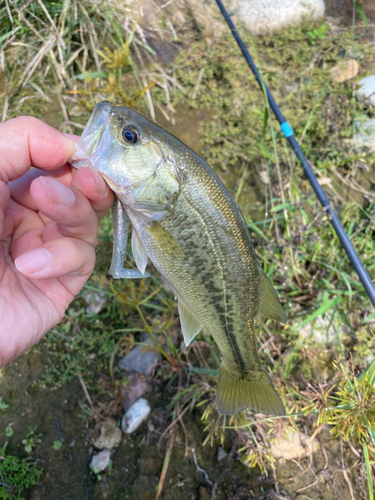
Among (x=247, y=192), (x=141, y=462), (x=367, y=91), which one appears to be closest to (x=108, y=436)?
(x=141, y=462)

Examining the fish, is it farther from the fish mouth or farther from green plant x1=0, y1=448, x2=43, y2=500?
green plant x1=0, y1=448, x2=43, y2=500

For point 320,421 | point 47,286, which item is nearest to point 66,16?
point 47,286

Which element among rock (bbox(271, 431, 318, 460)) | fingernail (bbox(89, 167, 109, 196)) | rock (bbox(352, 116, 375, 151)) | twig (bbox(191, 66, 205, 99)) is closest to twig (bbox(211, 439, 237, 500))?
rock (bbox(271, 431, 318, 460))

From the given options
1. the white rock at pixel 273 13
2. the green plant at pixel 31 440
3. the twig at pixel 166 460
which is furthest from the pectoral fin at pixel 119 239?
the white rock at pixel 273 13

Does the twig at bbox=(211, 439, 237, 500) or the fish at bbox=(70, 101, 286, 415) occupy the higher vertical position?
the fish at bbox=(70, 101, 286, 415)

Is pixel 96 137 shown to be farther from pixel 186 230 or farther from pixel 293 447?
pixel 293 447

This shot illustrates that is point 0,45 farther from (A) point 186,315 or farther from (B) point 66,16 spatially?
(A) point 186,315

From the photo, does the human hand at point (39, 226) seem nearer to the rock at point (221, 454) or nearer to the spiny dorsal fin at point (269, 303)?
the spiny dorsal fin at point (269, 303)
